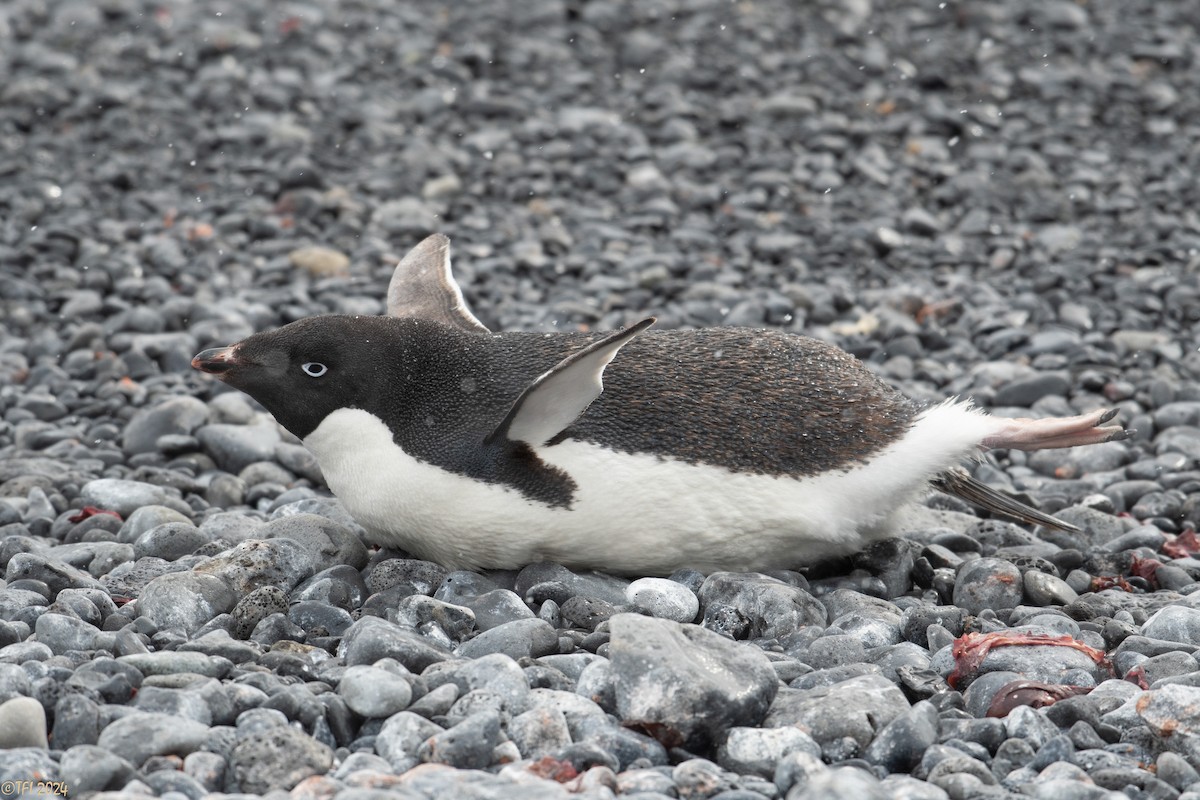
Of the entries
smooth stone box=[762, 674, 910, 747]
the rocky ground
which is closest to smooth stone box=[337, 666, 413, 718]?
the rocky ground

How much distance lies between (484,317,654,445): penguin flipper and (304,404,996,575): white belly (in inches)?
4.7

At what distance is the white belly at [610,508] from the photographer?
4.61m

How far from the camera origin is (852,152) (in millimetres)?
10453

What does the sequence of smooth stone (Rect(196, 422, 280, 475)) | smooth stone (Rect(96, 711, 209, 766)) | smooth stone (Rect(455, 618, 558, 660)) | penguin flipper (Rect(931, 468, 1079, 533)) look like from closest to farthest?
smooth stone (Rect(96, 711, 209, 766)) → smooth stone (Rect(455, 618, 558, 660)) → penguin flipper (Rect(931, 468, 1079, 533)) → smooth stone (Rect(196, 422, 280, 475))

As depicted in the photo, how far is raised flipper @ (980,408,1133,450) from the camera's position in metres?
5.05

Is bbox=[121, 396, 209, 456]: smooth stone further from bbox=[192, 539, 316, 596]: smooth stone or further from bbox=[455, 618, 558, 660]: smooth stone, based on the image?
bbox=[455, 618, 558, 660]: smooth stone

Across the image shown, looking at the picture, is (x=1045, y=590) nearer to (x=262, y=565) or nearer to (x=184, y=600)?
(x=262, y=565)

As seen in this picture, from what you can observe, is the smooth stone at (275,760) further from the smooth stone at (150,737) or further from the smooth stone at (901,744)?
the smooth stone at (901,744)

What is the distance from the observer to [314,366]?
475 centimetres

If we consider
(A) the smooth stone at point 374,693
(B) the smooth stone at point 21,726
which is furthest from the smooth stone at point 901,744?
(B) the smooth stone at point 21,726

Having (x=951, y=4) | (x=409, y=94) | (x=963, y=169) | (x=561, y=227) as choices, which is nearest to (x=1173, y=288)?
(x=963, y=169)

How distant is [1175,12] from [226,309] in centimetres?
846

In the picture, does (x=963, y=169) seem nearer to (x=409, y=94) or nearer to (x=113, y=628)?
(x=409, y=94)

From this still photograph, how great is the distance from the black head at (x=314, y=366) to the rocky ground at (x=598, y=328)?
47cm
